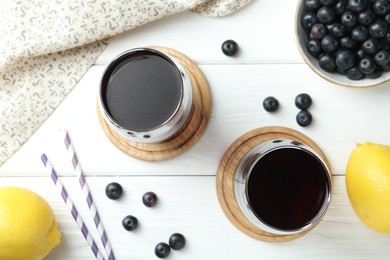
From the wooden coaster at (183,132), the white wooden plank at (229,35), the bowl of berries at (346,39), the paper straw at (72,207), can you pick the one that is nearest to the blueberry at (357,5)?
the bowl of berries at (346,39)

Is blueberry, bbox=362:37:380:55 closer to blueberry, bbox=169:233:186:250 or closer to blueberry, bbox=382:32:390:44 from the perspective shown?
blueberry, bbox=382:32:390:44

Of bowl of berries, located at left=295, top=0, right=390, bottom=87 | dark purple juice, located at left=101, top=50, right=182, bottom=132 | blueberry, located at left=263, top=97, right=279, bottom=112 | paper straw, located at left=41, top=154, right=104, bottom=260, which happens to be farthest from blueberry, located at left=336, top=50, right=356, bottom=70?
A: paper straw, located at left=41, top=154, right=104, bottom=260

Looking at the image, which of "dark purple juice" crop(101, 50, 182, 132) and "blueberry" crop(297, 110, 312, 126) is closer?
"dark purple juice" crop(101, 50, 182, 132)

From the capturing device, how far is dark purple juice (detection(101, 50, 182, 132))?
85cm

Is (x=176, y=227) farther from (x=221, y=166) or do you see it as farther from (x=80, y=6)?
(x=80, y=6)

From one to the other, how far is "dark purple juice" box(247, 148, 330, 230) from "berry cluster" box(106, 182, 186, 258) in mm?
184

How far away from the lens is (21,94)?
3.19ft

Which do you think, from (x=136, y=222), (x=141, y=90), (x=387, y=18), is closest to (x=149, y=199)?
(x=136, y=222)

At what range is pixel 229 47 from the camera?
3.13 ft

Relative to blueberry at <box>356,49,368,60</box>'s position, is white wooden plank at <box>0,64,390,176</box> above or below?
below

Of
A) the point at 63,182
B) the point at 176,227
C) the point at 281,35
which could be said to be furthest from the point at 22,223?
the point at 281,35

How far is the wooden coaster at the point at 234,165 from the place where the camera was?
937mm

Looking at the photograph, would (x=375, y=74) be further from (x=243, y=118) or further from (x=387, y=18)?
(x=243, y=118)

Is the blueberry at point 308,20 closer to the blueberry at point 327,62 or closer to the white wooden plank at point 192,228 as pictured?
the blueberry at point 327,62
